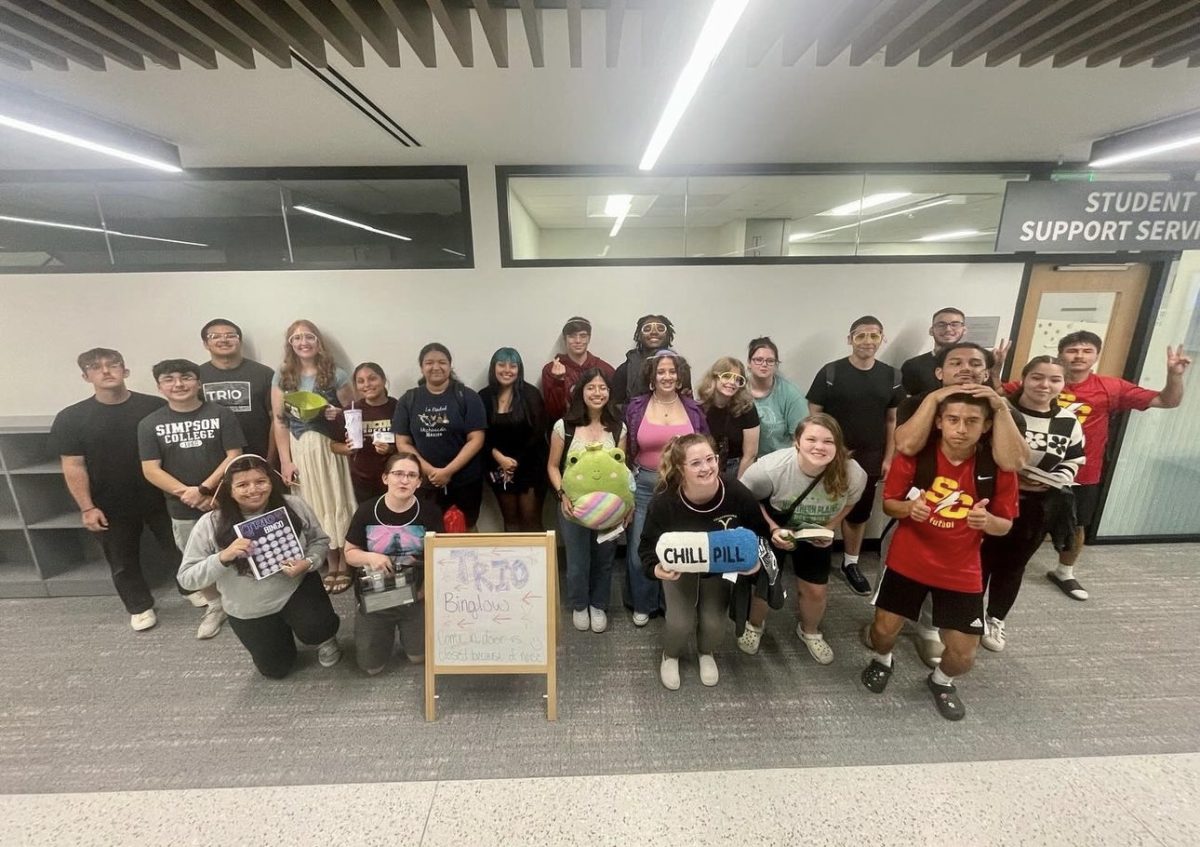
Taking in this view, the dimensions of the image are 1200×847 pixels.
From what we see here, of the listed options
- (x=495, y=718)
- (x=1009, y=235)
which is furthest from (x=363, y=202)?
(x=1009, y=235)

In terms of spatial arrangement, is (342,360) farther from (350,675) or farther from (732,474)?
(732,474)

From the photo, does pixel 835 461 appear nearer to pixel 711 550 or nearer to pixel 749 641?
pixel 711 550

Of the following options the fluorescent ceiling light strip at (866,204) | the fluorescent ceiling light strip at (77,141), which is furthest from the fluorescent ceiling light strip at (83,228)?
the fluorescent ceiling light strip at (866,204)

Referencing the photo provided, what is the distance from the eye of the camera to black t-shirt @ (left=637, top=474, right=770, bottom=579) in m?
2.05

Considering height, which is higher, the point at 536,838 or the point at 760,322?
the point at 760,322

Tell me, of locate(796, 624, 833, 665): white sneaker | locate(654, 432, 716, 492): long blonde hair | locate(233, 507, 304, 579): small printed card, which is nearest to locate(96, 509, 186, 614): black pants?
locate(233, 507, 304, 579): small printed card

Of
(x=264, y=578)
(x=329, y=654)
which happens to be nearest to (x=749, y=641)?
(x=329, y=654)

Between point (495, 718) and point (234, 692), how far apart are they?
1321 mm

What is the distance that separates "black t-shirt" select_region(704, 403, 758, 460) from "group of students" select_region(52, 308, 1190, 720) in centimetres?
1

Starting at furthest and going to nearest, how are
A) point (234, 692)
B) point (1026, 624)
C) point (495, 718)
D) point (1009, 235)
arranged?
point (1026, 624)
point (1009, 235)
point (234, 692)
point (495, 718)

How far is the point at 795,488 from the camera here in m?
2.16

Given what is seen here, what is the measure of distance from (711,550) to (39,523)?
4138 mm

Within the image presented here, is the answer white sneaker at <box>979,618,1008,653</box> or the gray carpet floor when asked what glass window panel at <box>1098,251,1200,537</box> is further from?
white sneaker at <box>979,618,1008,653</box>

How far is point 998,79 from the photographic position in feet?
6.35
